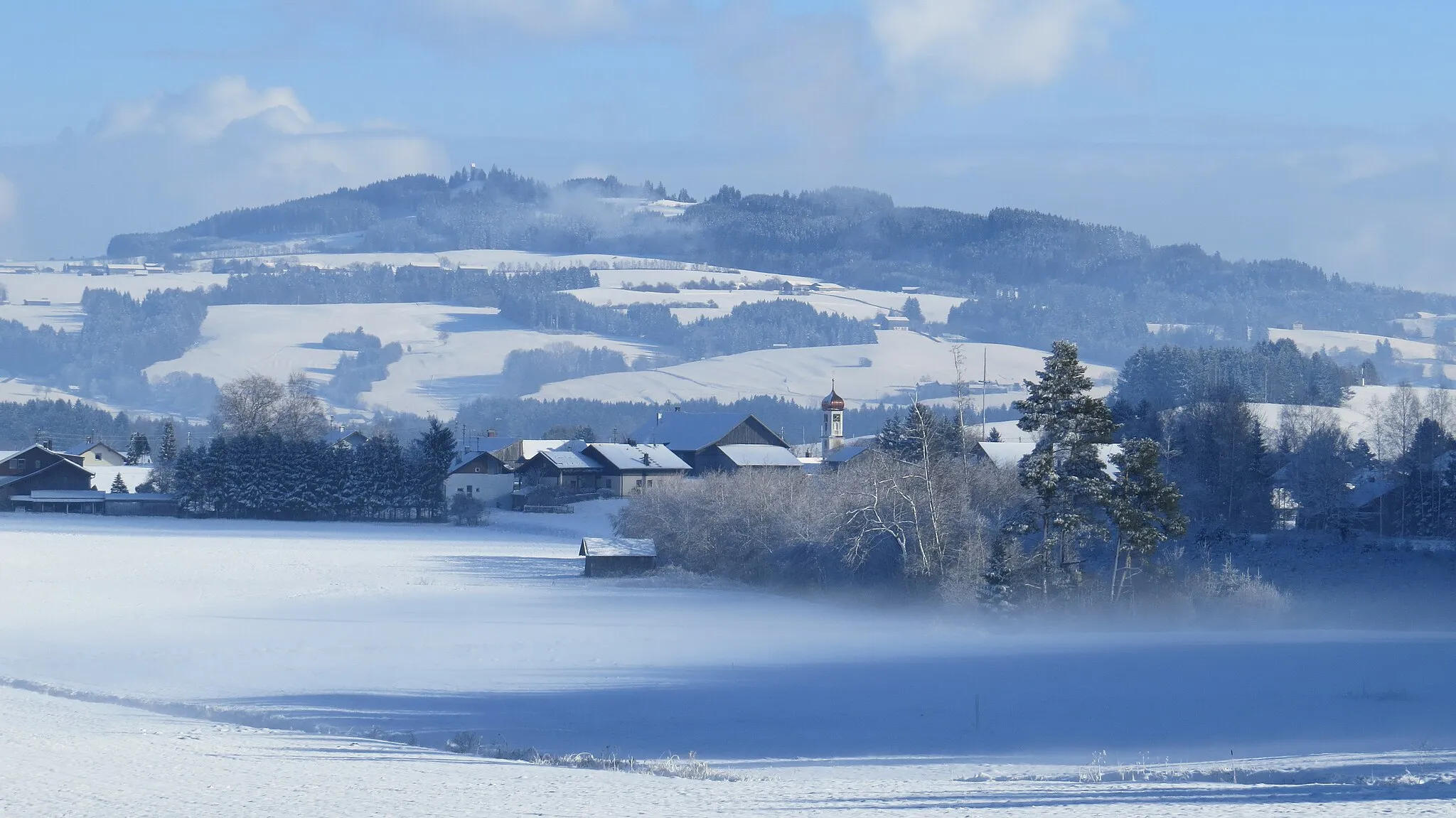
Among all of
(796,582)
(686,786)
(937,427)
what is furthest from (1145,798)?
(937,427)

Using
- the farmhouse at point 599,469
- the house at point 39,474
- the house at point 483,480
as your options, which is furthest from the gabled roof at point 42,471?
the farmhouse at point 599,469

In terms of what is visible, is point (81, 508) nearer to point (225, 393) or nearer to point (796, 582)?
point (225, 393)

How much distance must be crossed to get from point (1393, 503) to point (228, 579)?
4927cm

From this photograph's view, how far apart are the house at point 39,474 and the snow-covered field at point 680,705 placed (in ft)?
185

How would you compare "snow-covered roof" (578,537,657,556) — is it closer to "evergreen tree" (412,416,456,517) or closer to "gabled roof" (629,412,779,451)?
"evergreen tree" (412,416,456,517)

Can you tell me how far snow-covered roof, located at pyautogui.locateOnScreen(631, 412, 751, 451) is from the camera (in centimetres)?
11044

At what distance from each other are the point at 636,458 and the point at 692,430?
401 inches

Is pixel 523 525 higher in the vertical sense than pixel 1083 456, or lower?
lower

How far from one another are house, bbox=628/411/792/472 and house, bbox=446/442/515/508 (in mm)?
11344

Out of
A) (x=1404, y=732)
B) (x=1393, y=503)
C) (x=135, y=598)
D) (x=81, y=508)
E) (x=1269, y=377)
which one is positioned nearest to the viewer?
(x=1404, y=732)

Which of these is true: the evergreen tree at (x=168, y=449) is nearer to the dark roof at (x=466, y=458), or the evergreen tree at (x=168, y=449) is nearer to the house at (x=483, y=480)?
the dark roof at (x=466, y=458)

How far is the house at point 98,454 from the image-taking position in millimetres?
128500

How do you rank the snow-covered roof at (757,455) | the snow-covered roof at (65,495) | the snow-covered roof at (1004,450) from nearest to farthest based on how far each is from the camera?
the snow-covered roof at (1004,450)
the snow-covered roof at (65,495)
the snow-covered roof at (757,455)

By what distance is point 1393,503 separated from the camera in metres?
64.6
